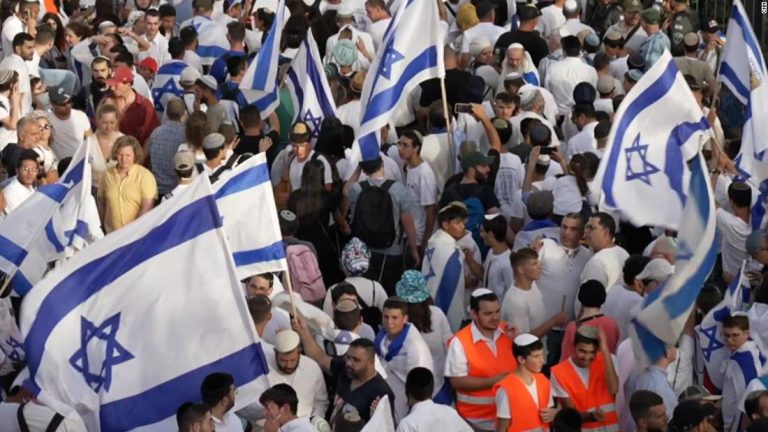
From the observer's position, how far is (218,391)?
36.4 feet

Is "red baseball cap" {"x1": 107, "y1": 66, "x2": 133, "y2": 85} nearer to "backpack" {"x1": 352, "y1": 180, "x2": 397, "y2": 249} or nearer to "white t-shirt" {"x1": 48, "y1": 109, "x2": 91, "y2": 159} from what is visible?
"white t-shirt" {"x1": 48, "y1": 109, "x2": 91, "y2": 159}

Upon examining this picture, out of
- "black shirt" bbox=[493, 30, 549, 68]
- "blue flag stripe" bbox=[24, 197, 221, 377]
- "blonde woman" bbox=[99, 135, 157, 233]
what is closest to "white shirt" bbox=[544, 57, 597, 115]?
"black shirt" bbox=[493, 30, 549, 68]

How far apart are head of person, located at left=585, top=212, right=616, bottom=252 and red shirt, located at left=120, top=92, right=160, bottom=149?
5147 millimetres

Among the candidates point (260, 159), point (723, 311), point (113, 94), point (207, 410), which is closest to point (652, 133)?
point (723, 311)

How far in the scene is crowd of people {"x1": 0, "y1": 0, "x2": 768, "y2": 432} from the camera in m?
12.2

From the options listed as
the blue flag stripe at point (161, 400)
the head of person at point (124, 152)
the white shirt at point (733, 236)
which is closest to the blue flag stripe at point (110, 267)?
the blue flag stripe at point (161, 400)

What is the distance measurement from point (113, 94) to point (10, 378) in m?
4.82

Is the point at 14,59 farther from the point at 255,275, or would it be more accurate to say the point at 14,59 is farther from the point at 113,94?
the point at 255,275

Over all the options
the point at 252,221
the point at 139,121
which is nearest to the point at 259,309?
the point at 252,221

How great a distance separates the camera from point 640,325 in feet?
38.7

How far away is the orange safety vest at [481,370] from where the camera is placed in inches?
500

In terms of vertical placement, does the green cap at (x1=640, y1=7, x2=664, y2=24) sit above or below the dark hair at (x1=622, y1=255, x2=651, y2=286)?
below

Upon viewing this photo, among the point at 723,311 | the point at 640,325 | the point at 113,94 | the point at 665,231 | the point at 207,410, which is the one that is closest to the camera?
the point at 207,410

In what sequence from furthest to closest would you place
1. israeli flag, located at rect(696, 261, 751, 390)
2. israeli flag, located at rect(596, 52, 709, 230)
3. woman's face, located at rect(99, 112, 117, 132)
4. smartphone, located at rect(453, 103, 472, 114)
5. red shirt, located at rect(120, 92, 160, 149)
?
red shirt, located at rect(120, 92, 160, 149)
smartphone, located at rect(453, 103, 472, 114)
woman's face, located at rect(99, 112, 117, 132)
israeli flag, located at rect(596, 52, 709, 230)
israeli flag, located at rect(696, 261, 751, 390)
